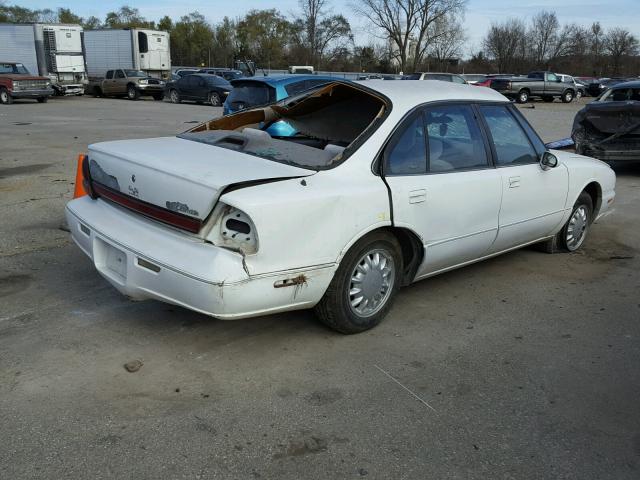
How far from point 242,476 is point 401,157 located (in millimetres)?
2211

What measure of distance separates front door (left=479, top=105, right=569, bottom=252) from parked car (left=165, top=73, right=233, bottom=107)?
22.8 meters

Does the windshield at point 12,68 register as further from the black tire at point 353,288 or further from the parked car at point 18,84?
the black tire at point 353,288

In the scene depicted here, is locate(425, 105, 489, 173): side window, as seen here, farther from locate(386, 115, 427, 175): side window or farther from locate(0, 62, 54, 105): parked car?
locate(0, 62, 54, 105): parked car

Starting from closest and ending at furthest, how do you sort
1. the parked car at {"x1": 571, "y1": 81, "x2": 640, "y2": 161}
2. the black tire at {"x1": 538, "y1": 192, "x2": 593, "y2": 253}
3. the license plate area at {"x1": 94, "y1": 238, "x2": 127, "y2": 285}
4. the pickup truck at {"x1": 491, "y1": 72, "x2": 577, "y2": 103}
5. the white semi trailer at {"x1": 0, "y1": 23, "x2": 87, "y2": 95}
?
the license plate area at {"x1": 94, "y1": 238, "x2": 127, "y2": 285} → the black tire at {"x1": 538, "y1": 192, "x2": 593, "y2": 253} → the parked car at {"x1": 571, "y1": 81, "x2": 640, "y2": 161} → the white semi trailer at {"x1": 0, "y1": 23, "x2": 87, "y2": 95} → the pickup truck at {"x1": 491, "y1": 72, "x2": 577, "y2": 103}

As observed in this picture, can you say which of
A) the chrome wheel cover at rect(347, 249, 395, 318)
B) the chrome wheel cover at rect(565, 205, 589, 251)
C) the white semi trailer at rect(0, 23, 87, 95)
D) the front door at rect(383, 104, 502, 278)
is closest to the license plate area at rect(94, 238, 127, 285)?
the chrome wheel cover at rect(347, 249, 395, 318)

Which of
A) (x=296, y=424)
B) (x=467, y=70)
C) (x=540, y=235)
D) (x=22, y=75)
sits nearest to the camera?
(x=296, y=424)

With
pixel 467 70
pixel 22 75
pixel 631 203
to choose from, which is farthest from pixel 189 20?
pixel 631 203

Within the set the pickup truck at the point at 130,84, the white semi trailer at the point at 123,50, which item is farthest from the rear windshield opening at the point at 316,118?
the white semi trailer at the point at 123,50

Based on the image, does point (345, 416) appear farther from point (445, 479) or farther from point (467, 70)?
point (467, 70)

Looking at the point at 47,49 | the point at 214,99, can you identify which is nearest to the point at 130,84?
the point at 47,49

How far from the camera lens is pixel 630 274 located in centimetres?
529

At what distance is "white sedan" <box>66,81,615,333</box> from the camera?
3.13 meters

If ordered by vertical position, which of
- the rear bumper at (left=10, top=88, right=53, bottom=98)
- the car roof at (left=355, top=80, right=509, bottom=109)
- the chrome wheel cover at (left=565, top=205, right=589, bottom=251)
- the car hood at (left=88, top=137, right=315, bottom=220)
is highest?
the car roof at (left=355, top=80, right=509, bottom=109)

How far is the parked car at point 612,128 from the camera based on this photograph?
980 cm
